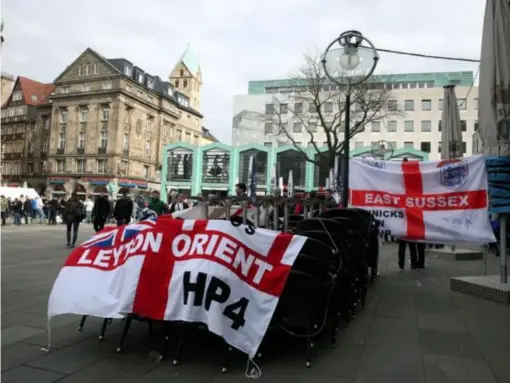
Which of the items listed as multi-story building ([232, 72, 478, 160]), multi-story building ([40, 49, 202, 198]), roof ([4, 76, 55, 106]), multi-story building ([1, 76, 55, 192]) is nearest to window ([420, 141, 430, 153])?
multi-story building ([232, 72, 478, 160])

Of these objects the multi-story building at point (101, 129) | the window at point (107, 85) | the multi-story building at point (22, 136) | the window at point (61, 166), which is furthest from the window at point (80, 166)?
the window at point (107, 85)

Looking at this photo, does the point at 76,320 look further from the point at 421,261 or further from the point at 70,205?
the point at 70,205

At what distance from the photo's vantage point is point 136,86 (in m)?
77.4

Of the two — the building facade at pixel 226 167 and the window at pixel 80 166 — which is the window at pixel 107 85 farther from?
the building facade at pixel 226 167

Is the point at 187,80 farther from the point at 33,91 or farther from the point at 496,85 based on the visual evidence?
the point at 496,85

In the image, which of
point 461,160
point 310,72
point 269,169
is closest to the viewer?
point 461,160

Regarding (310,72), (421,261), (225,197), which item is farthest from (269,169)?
(225,197)

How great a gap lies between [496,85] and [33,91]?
103 m

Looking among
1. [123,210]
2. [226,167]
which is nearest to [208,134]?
[226,167]

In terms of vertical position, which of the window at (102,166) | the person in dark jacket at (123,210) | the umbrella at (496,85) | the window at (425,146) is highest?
the window at (425,146)

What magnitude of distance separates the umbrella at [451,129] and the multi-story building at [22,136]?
77811 millimetres

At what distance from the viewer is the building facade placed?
5412 centimetres

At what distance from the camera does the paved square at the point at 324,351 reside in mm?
3721

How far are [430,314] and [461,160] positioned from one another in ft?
8.95
